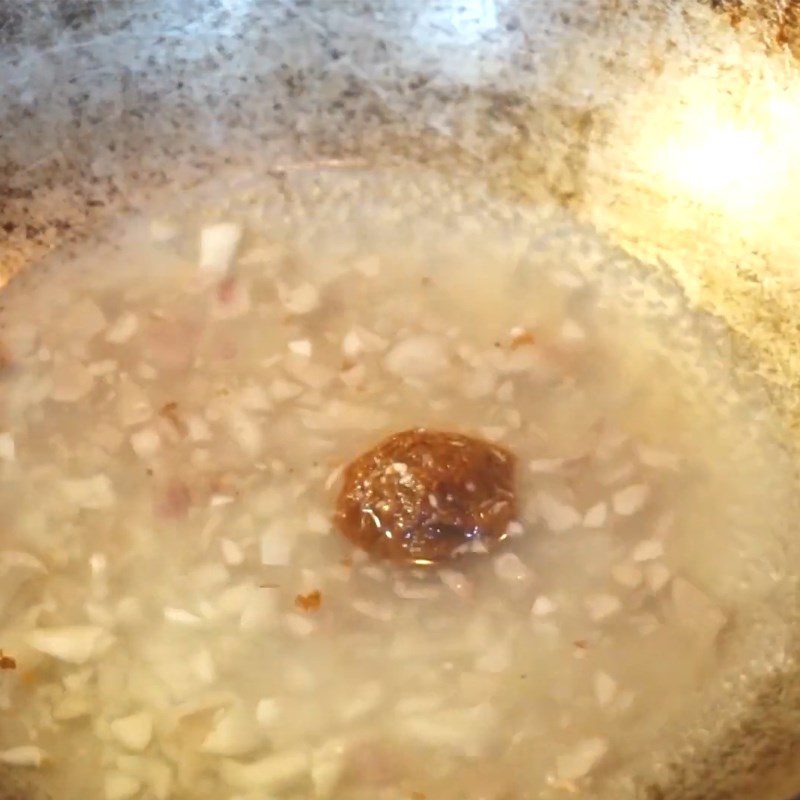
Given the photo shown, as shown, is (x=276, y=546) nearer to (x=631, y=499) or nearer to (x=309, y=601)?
(x=309, y=601)

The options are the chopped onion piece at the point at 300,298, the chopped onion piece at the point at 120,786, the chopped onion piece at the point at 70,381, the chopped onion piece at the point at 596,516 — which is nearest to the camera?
the chopped onion piece at the point at 120,786

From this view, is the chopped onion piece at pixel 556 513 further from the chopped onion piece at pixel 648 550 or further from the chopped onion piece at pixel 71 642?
the chopped onion piece at pixel 71 642

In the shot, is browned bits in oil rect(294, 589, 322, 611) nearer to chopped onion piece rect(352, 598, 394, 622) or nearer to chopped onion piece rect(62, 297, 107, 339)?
chopped onion piece rect(352, 598, 394, 622)

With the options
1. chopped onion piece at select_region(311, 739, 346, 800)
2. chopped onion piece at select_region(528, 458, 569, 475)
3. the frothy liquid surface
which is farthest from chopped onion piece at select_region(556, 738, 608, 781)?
chopped onion piece at select_region(528, 458, 569, 475)

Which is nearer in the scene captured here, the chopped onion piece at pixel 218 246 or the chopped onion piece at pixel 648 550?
the chopped onion piece at pixel 648 550

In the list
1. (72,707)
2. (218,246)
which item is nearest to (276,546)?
(72,707)

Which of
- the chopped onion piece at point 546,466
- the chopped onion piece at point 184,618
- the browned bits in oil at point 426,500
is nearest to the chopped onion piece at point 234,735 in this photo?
the chopped onion piece at point 184,618

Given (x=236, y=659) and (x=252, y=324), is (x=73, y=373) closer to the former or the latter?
(x=252, y=324)
